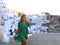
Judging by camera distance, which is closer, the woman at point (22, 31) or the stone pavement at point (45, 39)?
the woman at point (22, 31)

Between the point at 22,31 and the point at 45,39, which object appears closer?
the point at 22,31

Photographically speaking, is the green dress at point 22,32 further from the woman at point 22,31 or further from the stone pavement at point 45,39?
the stone pavement at point 45,39

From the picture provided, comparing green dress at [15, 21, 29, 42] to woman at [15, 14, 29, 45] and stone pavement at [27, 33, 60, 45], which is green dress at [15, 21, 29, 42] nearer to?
woman at [15, 14, 29, 45]

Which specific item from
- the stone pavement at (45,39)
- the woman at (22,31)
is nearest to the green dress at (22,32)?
the woman at (22,31)

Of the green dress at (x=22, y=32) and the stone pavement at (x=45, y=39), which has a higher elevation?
the green dress at (x=22, y=32)

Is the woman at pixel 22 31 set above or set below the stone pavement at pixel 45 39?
above

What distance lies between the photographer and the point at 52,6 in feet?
29.1

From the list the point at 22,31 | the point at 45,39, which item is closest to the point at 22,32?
the point at 22,31

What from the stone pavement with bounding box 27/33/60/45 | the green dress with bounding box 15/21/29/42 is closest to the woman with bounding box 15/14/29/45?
the green dress with bounding box 15/21/29/42

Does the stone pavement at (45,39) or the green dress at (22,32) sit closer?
the green dress at (22,32)

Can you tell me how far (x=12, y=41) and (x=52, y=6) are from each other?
2055 millimetres

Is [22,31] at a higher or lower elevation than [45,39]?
higher

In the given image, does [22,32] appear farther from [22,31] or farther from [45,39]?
[45,39]

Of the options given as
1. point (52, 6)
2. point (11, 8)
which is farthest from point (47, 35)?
point (11, 8)
